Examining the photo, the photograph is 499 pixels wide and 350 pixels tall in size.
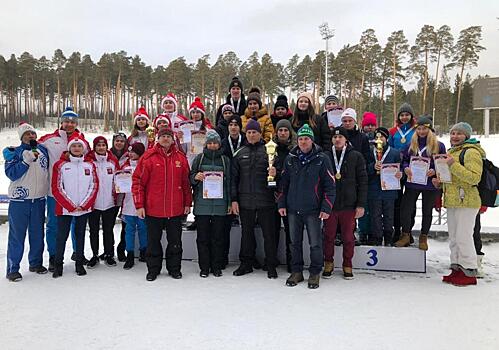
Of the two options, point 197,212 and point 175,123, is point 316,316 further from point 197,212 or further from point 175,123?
point 175,123

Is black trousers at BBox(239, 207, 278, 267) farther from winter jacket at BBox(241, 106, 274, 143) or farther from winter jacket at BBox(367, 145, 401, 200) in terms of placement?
winter jacket at BBox(367, 145, 401, 200)

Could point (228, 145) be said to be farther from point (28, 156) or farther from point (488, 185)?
point (488, 185)

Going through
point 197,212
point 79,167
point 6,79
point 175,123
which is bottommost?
point 197,212

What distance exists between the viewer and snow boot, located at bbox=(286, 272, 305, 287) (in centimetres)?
486

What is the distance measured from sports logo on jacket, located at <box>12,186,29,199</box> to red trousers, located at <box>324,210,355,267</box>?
4.00 metres

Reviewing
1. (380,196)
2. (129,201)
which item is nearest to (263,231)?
(380,196)

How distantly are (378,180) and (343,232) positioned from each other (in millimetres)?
1001

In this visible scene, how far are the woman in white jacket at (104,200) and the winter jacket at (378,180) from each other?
370 cm

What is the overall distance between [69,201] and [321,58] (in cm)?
3860

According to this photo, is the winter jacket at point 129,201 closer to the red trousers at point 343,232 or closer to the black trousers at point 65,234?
the black trousers at point 65,234

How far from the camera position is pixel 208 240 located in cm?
538

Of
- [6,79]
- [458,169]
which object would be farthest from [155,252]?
[6,79]

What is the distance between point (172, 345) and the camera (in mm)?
3320

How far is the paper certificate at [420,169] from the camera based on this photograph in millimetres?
5285
